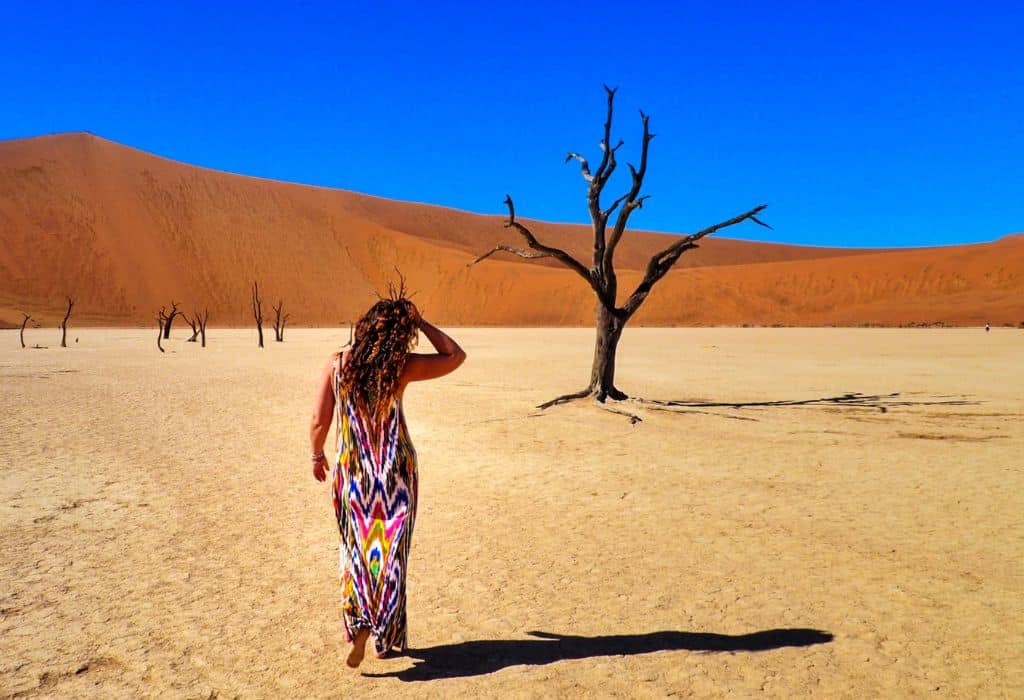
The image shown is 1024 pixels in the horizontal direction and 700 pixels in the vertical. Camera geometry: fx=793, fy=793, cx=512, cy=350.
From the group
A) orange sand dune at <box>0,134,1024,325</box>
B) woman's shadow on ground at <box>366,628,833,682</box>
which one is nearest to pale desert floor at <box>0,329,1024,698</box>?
woman's shadow on ground at <box>366,628,833,682</box>

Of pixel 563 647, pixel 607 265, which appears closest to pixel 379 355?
pixel 563 647

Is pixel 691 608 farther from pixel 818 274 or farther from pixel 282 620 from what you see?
pixel 818 274

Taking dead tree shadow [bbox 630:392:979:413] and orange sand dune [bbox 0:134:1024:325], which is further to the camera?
orange sand dune [bbox 0:134:1024:325]

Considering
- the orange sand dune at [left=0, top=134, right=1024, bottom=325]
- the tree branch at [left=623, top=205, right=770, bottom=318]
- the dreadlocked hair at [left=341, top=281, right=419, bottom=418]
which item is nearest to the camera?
the dreadlocked hair at [left=341, top=281, right=419, bottom=418]

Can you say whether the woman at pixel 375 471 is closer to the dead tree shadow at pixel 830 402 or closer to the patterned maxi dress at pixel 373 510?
the patterned maxi dress at pixel 373 510

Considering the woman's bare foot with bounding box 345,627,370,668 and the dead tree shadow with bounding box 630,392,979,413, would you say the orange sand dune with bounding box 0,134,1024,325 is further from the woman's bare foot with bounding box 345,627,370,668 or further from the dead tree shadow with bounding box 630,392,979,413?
the woman's bare foot with bounding box 345,627,370,668

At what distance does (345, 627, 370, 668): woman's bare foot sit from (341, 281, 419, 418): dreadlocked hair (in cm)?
104

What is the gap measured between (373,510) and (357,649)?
65 centimetres

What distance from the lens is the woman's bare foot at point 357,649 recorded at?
3.68m

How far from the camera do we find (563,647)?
4020mm

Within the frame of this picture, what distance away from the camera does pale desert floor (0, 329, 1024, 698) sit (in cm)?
376

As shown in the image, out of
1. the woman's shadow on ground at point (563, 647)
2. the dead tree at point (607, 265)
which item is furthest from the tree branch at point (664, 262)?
the woman's shadow on ground at point (563, 647)

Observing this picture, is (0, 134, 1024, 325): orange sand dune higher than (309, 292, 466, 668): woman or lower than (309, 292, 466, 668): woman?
higher

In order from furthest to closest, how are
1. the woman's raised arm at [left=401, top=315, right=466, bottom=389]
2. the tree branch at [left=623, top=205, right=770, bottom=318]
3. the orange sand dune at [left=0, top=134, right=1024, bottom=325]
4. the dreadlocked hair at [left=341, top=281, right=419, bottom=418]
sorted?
the orange sand dune at [left=0, top=134, right=1024, bottom=325] < the tree branch at [left=623, top=205, right=770, bottom=318] < the woman's raised arm at [left=401, top=315, right=466, bottom=389] < the dreadlocked hair at [left=341, top=281, right=419, bottom=418]
